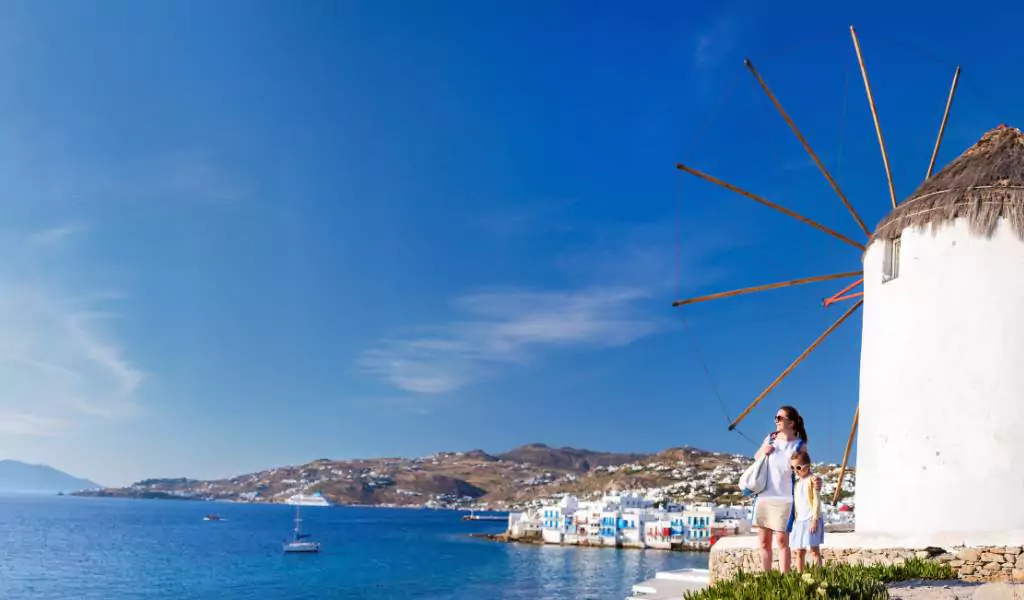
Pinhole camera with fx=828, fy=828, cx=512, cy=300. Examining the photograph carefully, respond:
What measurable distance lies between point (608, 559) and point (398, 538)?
131 ft

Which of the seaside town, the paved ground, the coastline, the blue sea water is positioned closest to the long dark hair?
the paved ground

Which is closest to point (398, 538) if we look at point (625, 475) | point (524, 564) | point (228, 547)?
point (228, 547)

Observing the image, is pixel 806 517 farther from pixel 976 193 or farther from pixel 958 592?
pixel 976 193

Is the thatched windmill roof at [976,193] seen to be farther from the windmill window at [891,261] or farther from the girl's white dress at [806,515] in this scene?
the girl's white dress at [806,515]

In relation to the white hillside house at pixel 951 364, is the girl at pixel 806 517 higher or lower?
lower

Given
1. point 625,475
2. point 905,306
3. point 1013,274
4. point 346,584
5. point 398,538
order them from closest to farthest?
point 1013,274
point 905,306
point 346,584
point 398,538
point 625,475

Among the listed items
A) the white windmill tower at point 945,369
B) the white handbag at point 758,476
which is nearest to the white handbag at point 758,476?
the white handbag at point 758,476

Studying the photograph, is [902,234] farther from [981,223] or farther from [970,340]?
[970,340]

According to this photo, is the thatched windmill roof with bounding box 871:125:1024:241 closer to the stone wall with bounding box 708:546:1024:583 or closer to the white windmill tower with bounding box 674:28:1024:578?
the white windmill tower with bounding box 674:28:1024:578

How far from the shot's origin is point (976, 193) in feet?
34.1

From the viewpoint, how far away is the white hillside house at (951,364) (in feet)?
31.9

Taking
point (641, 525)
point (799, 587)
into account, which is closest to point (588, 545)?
point (641, 525)

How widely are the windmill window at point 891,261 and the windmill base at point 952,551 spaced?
356 cm

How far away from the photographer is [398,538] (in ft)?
308
